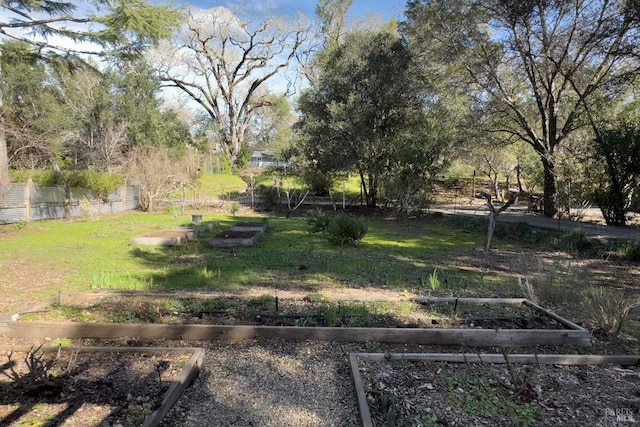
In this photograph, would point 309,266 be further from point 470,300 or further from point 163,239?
point 163,239

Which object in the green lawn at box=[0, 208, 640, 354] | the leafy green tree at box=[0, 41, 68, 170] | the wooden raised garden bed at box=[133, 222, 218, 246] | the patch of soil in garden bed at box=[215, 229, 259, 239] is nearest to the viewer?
the green lawn at box=[0, 208, 640, 354]

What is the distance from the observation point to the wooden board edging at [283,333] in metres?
3.26

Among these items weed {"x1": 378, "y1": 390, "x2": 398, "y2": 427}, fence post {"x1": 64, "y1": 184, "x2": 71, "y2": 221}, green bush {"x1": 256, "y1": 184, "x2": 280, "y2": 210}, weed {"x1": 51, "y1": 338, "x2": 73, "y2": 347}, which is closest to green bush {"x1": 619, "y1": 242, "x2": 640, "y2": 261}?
weed {"x1": 378, "y1": 390, "x2": 398, "y2": 427}

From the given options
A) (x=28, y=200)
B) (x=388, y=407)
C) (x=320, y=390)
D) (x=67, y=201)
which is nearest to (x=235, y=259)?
(x=320, y=390)

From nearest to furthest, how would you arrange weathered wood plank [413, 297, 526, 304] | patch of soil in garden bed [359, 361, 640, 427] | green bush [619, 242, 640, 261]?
patch of soil in garden bed [359, 361, 640, 427], weathered wood plank [413, 297, 526, 304], green bush [619, 242, 640, 261]

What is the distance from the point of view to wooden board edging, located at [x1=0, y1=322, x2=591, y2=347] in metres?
3.26

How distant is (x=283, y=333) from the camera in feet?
10.9

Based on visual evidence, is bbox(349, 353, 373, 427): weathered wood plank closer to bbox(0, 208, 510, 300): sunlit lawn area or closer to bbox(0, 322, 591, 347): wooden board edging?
bbox(0, 322, 591, 347): wooden board edging

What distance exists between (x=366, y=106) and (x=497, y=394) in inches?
585

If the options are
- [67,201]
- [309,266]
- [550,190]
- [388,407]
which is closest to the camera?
[388,407]

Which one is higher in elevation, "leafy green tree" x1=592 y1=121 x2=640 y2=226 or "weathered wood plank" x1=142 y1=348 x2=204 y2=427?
"leafy green tree" x1=592 y1=121 x2=640 y2=226

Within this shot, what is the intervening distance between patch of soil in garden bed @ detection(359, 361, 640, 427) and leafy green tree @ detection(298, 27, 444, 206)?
491 inches

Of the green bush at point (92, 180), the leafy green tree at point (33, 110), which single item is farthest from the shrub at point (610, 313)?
the leafy green tree at point (33, 110)

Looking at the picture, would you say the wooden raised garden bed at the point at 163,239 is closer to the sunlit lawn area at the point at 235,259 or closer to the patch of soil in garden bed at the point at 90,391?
the sunlit lawn area at the point at 235,259
